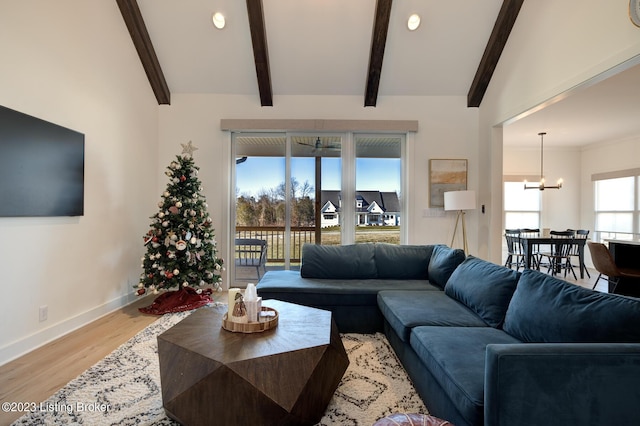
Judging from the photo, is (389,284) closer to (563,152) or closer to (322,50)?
(322,50)

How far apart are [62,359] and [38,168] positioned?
1.51 meters

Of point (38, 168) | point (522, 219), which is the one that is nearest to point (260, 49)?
point (38, 168)

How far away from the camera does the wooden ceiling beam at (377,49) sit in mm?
3662

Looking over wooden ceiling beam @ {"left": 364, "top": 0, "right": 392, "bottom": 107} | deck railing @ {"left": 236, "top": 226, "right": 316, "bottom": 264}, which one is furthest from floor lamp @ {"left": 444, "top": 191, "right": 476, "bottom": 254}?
deck railing @ {"left": 236, "top": 226, "right": 316, "bottom": 264}

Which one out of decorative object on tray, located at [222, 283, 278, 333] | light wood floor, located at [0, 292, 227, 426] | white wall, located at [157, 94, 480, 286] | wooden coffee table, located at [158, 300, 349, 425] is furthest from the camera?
white wall, located at [157, 94, 480, 286]

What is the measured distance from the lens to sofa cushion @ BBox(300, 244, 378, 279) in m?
3.40

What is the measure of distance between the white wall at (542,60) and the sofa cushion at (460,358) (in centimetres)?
245

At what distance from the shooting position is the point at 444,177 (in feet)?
15.4

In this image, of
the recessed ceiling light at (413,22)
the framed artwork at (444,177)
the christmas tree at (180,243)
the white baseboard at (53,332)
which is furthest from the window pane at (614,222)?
the white baseboard at (53,332)

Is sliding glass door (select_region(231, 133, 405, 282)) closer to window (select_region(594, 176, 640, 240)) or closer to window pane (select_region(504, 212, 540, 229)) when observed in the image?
window pane (select_region(504, 212, 540, 229))

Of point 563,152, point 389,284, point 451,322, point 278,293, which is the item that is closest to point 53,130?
point 278,293

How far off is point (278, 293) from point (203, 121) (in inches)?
117

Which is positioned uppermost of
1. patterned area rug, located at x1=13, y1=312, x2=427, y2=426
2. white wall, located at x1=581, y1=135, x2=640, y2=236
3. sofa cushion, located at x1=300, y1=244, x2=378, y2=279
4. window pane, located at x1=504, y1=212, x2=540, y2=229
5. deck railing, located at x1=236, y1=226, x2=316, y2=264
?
white wall, located at x1=581, y1=135, x2=640, y2=236

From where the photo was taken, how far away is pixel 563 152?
7312 millimetres
